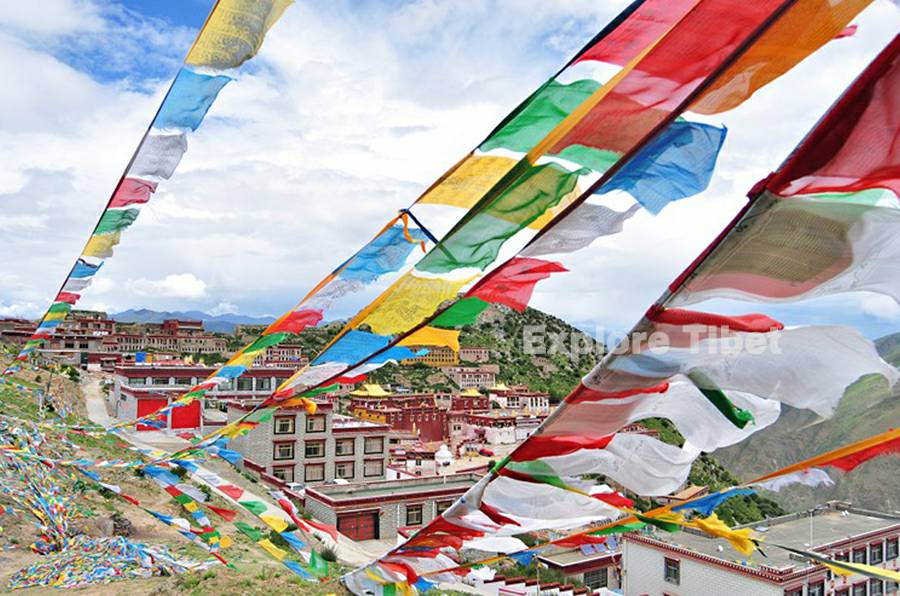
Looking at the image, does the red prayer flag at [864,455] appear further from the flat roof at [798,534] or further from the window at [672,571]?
the window at [672,571]

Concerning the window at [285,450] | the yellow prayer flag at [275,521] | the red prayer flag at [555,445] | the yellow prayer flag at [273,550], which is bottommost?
the window at [285,450]

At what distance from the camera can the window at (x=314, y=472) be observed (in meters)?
27.6

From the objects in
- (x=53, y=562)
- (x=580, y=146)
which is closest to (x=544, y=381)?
(x=53, y=562)

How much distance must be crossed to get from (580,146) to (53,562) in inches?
370

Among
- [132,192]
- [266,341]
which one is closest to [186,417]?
[266,341]

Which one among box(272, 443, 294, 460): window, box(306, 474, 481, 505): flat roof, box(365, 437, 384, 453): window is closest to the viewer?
box(306, 474, 481, 505): flat roof

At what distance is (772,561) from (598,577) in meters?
6.80

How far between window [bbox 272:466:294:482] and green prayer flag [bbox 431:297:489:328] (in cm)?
2512

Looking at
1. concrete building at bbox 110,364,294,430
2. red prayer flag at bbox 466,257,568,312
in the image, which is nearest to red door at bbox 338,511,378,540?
concrete building at bbox 110,364,294,430

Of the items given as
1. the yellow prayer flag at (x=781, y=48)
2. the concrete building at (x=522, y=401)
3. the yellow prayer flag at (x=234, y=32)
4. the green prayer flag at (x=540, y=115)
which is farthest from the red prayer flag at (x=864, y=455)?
the concrete building at (x=522, y=401)

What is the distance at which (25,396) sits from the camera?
2348cm

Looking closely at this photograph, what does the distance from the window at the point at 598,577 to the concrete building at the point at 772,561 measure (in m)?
2.63

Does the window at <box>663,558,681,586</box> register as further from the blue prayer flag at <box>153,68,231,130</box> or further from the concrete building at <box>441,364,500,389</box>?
the concrete building at <box>441,364,500,389</box>

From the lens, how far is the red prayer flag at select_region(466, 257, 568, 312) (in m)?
3.00
